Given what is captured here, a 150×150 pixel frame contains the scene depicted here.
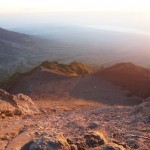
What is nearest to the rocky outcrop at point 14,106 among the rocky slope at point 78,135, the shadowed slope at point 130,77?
the rocky slope at point 78,135

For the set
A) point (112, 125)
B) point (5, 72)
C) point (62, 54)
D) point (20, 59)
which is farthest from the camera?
point (62, 54)

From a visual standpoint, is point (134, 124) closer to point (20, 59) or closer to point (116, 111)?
point (116, 111)

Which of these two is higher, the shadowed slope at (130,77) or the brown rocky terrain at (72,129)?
the brown rocky terrain at (72,129)

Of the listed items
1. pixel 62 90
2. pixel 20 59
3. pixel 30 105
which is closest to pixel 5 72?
pixel 20 59

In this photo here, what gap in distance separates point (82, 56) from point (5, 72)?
47.4 meters

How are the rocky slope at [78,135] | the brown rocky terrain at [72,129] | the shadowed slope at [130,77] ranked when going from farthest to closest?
the shadowed slope at [130,77], the brown rocky terrain at [72,129], the rocky slope at [78,135]

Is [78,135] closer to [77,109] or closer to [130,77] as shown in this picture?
[77,109]

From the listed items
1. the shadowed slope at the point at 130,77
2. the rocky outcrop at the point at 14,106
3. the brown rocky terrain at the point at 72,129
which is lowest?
the shadowed slope at the point at 130,77

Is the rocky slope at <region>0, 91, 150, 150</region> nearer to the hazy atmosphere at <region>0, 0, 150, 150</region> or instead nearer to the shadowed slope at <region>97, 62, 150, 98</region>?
the hazy atmosphere at <region>0, 0, 150, 150</region>

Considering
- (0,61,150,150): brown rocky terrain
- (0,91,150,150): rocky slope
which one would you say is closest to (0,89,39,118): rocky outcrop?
(0,61,150,150): brown rocky terrain

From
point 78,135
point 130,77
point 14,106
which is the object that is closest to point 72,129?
point 78,135

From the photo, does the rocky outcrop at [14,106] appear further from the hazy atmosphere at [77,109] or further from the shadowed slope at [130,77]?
the shadowed slope at [130,77]

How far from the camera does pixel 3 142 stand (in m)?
12.3

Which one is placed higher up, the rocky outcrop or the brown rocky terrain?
the brown rocky terrain
